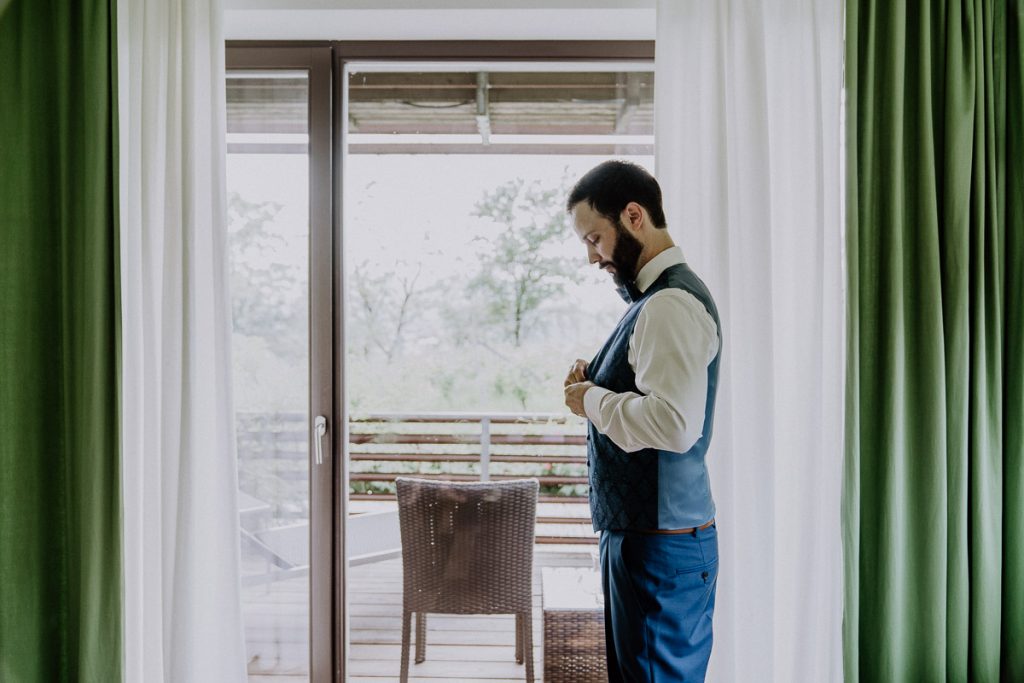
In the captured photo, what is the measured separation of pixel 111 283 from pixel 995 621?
2611mm

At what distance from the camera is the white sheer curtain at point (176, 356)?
68.6 inches

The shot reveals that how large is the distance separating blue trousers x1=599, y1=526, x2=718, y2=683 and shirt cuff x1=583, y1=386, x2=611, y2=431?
10.1 inches

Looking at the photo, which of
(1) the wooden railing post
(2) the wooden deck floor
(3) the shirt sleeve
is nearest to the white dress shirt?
(3) the shirt sleeve

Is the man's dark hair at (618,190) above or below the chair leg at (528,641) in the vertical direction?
above

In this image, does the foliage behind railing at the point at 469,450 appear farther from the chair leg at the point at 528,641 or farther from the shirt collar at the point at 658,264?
the shirt collar at the point at 658,264

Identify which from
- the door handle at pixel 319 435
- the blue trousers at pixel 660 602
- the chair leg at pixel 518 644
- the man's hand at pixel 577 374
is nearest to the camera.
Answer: the blue trousers at pixel 660 602

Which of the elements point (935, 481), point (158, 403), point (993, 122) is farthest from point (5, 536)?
point (993, 122)

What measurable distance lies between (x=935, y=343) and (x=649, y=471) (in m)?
0.95

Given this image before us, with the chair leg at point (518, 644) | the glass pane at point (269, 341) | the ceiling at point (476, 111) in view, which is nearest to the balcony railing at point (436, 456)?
the glass pane at point (269, 341)

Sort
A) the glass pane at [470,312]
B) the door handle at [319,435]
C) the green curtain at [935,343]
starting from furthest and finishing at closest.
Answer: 1. the glass pane at [470,312]
2. the door handle at [319,435]
3. the green curtain at [935,343]

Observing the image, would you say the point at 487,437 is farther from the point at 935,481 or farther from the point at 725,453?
the point at 935,481

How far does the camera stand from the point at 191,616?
175 cm

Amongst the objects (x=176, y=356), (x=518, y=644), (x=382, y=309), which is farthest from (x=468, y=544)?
(x=382, y=309)

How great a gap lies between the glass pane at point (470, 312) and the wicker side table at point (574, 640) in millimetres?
20
